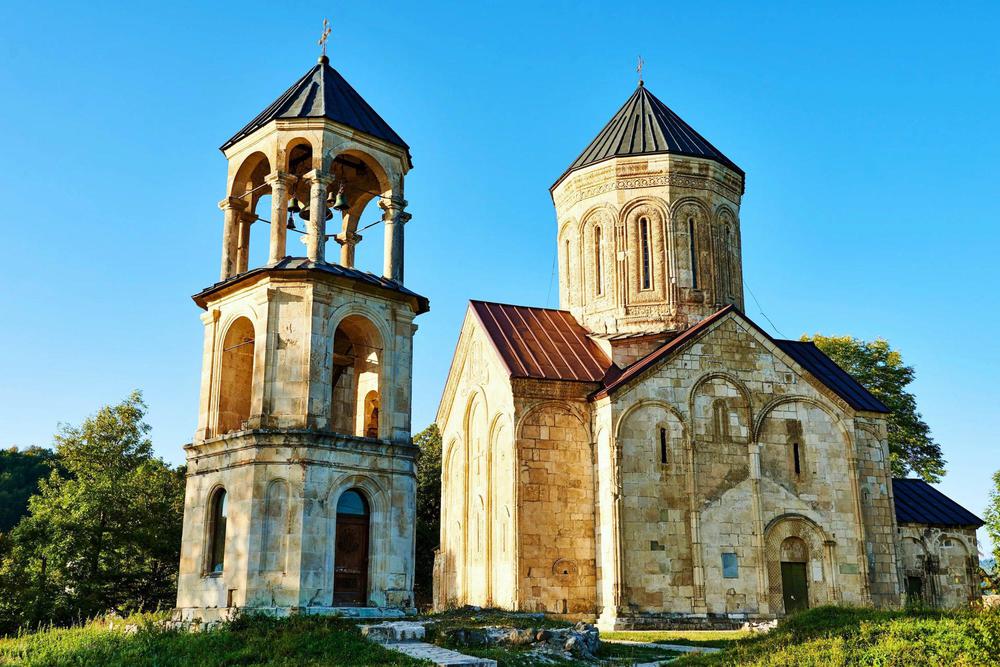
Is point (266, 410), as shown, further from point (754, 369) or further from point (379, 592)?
point (754, 369)

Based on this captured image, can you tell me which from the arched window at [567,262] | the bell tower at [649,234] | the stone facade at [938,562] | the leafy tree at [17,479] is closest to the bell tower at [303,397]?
the bell tower at [649,234]

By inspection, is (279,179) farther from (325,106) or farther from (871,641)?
(871,641)

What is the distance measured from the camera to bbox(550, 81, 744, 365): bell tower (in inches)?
951

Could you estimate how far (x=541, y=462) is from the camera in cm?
2048

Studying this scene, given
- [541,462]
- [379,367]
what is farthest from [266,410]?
[541,462]

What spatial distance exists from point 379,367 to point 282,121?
4493 mm

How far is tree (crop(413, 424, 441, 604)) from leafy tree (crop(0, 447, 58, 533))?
18916 millimetres

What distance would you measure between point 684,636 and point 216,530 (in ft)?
28.7

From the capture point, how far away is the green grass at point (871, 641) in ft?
31.6

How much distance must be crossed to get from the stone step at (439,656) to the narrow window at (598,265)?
14508mm

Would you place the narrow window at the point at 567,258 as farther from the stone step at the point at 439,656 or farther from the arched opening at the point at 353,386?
the stone step at the point at 439,656

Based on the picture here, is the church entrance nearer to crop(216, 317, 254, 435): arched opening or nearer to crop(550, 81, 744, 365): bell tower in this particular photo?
crop(216, 317, 254, 435): arched opening

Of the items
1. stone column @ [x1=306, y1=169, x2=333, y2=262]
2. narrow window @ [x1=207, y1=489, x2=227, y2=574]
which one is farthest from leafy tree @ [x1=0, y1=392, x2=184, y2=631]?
stone column @ [x1=306, y1=169, x2=333, y2=262]

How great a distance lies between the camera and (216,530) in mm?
14469
